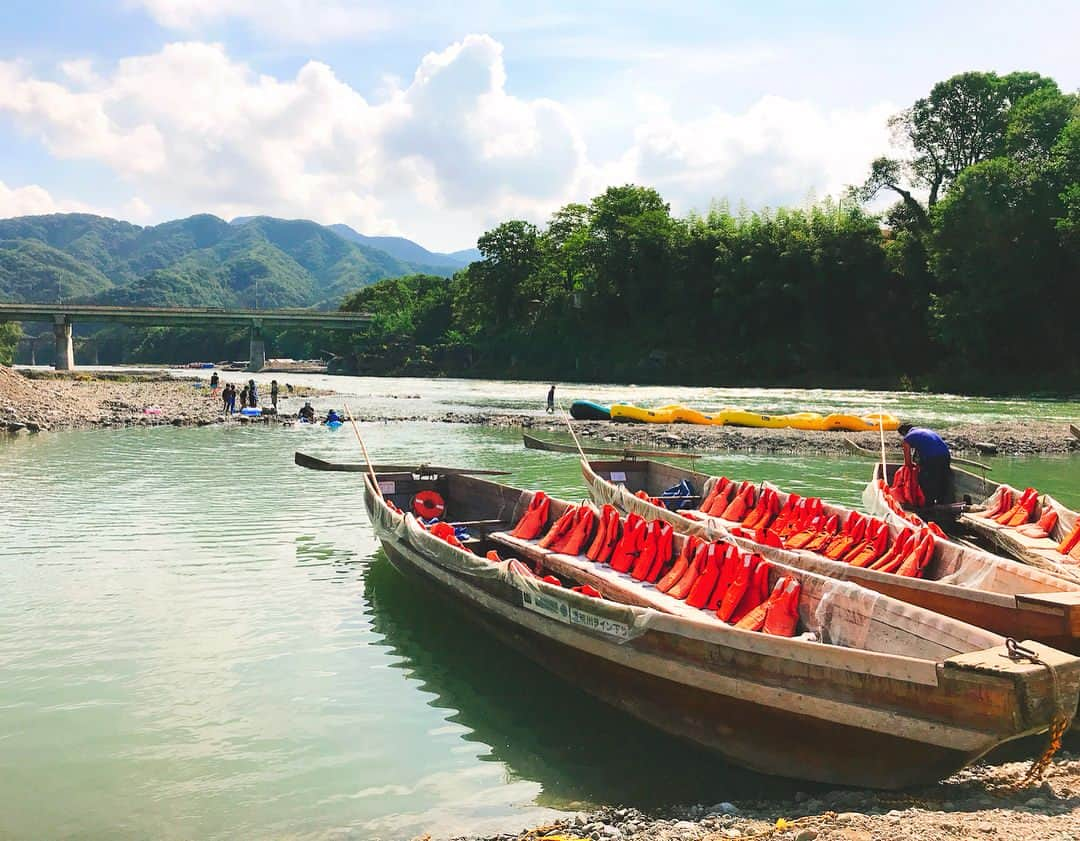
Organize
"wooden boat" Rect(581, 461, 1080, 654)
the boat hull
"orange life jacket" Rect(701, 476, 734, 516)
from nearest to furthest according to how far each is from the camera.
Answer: the boat hull < "wooden boat" Rect(581, 461, 1080, 654) < "orange life jacket" Rect(701, 476, 734, 516)

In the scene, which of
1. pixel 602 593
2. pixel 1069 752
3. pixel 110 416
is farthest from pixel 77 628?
pixel 110 416

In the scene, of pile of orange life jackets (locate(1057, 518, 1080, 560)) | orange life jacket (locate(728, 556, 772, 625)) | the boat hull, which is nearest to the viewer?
the boat hull

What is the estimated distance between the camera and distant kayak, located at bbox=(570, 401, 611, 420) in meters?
35.6

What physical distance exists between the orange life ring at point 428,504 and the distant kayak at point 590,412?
22661 mm

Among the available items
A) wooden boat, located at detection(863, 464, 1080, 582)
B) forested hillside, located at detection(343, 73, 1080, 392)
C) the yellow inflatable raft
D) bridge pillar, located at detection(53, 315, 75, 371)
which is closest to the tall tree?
Answer: forested hillside, located at detection(343, 73, 1080, 392)

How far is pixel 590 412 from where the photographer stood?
117 feet

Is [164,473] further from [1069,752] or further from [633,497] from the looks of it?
[1069,752]

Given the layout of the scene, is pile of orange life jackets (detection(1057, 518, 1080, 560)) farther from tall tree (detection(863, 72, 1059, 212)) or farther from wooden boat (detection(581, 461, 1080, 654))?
tall tree (detection(863, 72, 1059, 212))

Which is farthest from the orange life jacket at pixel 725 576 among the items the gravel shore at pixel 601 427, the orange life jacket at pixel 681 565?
the gravel shore at pixel 601 427

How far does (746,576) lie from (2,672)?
6.83m

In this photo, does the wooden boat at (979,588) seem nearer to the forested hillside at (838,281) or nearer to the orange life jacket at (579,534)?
the orange life jacket at (579,534)

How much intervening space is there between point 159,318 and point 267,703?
3726 inches

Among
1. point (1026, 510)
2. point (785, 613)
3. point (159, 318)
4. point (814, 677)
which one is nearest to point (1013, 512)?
point (1026, 510)

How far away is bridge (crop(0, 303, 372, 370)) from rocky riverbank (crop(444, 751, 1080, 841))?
9132cm
